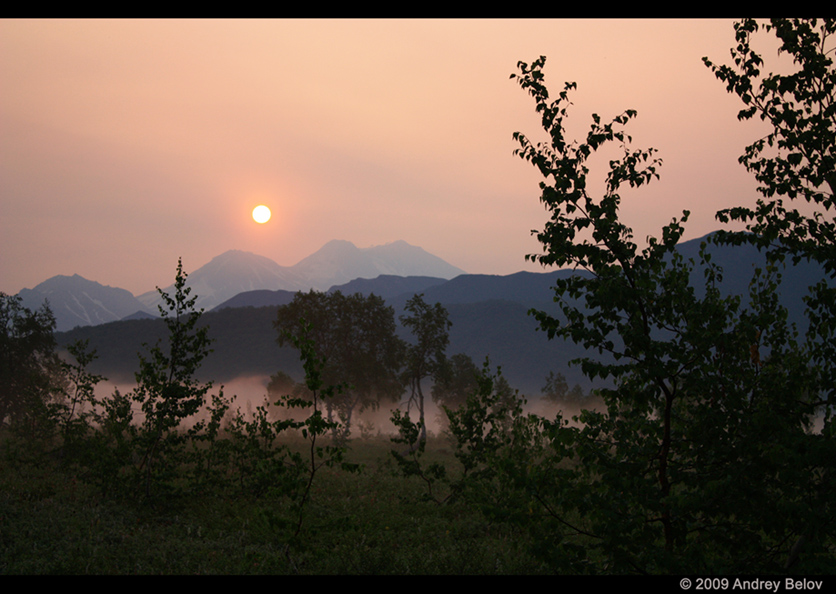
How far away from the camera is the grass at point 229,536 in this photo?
946cm

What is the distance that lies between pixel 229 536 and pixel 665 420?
11.1m

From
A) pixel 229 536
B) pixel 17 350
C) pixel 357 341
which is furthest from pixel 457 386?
pixel 229 536

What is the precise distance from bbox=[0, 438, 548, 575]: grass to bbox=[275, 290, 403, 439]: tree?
3023 cm

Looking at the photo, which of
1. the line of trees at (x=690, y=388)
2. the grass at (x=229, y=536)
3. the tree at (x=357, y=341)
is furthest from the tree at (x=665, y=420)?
the tree at (x=357, y=341)

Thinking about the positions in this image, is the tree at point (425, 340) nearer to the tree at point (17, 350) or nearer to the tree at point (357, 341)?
the tree at point (357, 341)

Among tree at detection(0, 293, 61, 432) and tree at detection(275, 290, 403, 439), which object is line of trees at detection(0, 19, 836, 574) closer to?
tree at detection(0, 293, 61, 432)

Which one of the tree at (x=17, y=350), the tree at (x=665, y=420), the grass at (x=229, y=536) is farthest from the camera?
the tree at (x=17, y=350)

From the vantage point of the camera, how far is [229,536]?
11891 millimetres

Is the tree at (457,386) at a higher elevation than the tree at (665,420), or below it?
below

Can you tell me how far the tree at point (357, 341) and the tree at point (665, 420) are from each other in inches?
1691

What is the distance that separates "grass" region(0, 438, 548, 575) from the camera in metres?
9.46

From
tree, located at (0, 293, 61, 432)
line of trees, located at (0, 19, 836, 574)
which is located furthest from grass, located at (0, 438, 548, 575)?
tree, located at (0, 293, 61, 432)

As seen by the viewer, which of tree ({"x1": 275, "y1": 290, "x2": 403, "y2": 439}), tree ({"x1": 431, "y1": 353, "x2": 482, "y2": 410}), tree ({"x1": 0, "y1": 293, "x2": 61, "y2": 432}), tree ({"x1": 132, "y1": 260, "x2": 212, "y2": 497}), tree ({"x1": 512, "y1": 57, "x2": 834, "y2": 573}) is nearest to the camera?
tree ({"x1": 512, "y1": 57, "x2": 834, "y2": 573})
